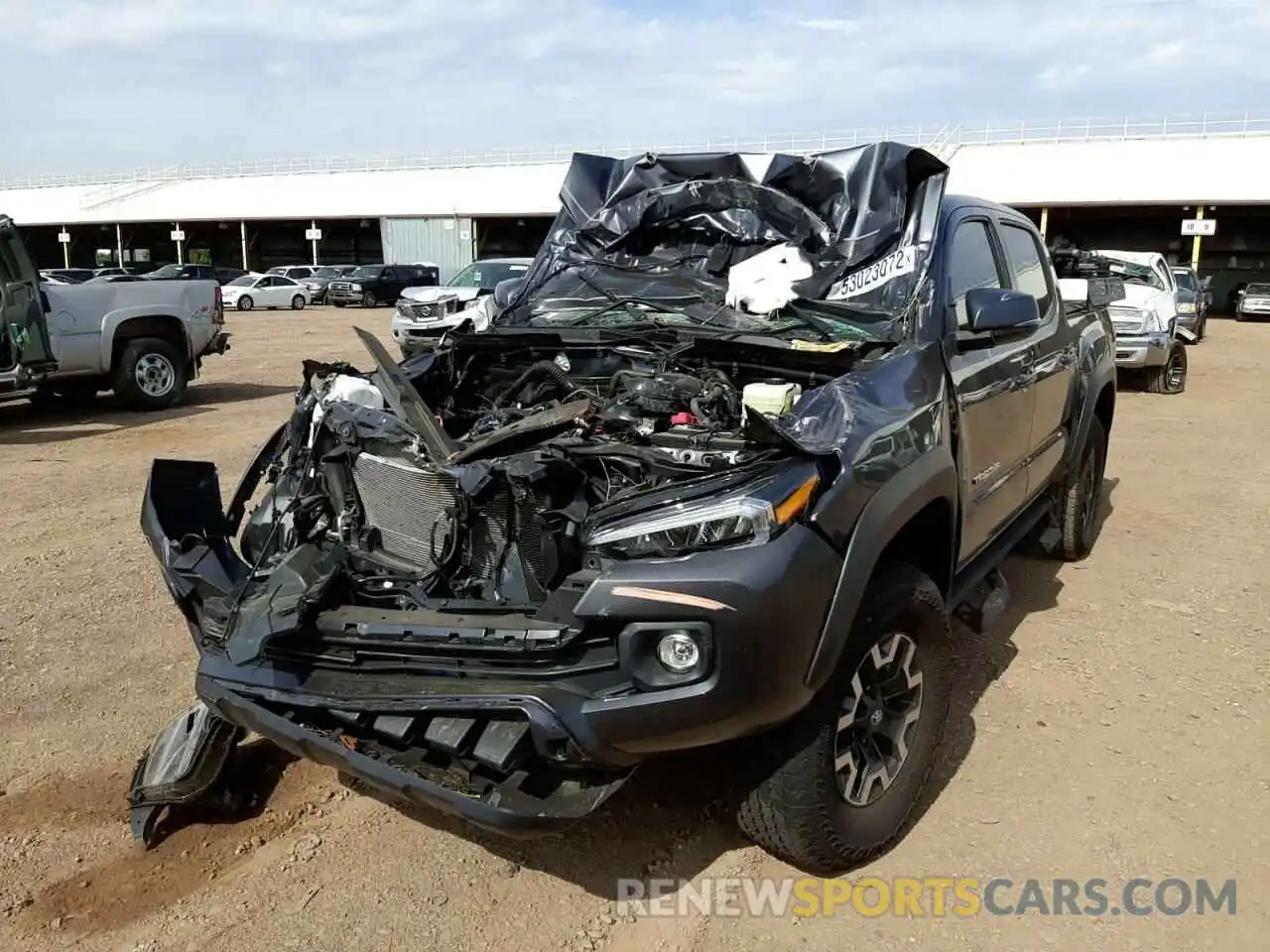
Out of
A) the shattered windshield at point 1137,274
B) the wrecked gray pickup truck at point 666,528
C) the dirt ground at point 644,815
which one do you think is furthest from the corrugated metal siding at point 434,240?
the wrecked gray pickup truck at point 666,528

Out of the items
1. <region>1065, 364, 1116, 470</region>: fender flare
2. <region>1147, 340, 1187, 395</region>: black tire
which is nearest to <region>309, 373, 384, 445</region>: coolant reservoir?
A: <region>1065, 364, 1116, 470</region>: fender flare

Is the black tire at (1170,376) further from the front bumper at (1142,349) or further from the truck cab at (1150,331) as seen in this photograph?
the front bumper at (1142,349)

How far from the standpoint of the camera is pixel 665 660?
2475mm

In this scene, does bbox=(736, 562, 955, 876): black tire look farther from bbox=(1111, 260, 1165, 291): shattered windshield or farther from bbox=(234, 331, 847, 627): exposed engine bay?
bbox=(1111, 260, 1165, 291): shattered windshield

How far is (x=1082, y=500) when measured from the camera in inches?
227

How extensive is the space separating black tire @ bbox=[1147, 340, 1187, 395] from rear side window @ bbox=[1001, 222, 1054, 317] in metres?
9.11

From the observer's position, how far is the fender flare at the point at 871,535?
261cm

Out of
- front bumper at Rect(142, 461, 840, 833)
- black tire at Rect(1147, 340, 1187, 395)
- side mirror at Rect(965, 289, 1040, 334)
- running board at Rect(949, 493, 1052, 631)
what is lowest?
black tire at Rect(1147, 340, 1187, 395)

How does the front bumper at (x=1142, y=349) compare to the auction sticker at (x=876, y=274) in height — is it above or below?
below

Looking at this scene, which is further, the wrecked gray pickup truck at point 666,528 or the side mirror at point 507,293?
the side mirror at point 507,293

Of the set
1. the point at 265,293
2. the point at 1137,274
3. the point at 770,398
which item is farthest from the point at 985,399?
the point at 265,293

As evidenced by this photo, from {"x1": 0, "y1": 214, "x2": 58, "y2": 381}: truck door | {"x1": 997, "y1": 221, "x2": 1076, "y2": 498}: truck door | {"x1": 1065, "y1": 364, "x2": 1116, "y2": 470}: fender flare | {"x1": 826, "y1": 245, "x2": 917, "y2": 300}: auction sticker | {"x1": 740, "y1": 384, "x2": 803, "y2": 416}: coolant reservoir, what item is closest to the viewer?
{"x1": 740, "y1": 384, "x2": 803, "y2": 416}: coolant reservoir

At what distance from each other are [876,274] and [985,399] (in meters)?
0.61

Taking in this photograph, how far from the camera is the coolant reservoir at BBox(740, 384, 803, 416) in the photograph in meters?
3.11
